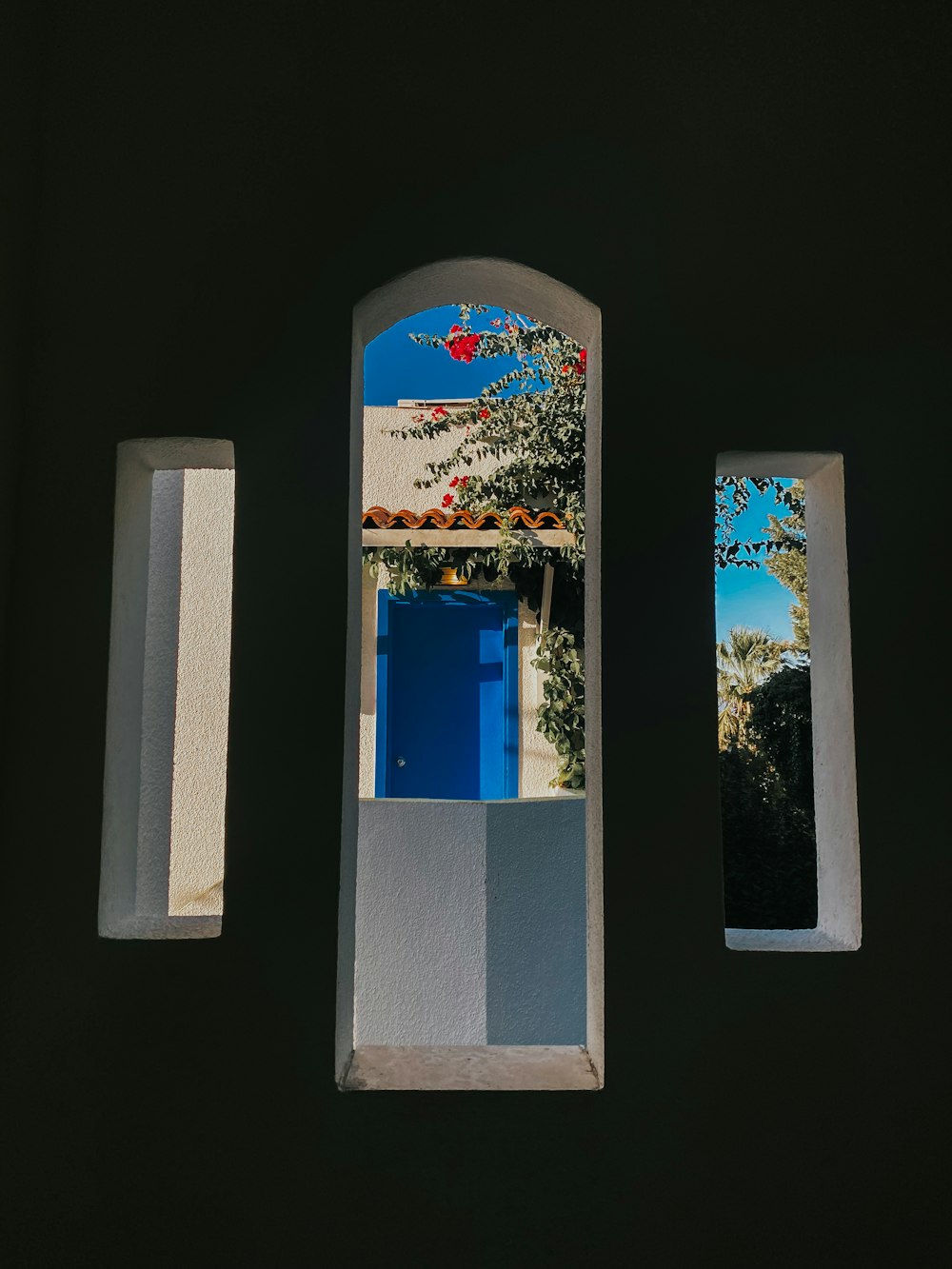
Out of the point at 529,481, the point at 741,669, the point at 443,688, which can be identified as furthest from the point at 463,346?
the point at 741,669

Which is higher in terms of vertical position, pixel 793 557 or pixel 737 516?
pixel 737 516

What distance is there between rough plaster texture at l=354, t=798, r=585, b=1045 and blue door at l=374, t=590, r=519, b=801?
7.13 feet

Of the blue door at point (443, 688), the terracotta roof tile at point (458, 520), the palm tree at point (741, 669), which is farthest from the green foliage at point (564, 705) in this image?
the palm tree at point (741, 669)

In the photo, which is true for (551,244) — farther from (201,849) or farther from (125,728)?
(201,849)

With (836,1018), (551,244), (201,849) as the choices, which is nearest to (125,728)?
(551,244)

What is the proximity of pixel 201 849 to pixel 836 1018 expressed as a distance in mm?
4167

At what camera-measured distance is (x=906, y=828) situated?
1.84 metres

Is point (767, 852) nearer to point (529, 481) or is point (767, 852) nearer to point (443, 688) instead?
point (443, 688)

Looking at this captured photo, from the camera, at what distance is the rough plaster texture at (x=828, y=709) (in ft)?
6.19

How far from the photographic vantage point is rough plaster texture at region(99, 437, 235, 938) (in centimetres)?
193

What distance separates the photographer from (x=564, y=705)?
240 inches

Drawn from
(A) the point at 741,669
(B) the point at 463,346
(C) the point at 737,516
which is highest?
(B) the point at 463,346

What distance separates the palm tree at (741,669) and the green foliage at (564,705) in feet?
4.15

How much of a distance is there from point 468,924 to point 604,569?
2.95m
